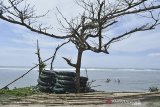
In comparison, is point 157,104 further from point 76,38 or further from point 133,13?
point 76,38

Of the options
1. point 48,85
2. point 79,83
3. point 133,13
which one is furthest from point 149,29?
point 48,85

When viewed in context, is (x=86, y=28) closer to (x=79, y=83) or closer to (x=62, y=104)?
(x=79, y=83)

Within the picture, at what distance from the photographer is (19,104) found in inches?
532

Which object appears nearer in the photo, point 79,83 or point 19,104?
point 19,104

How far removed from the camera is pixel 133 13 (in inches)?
619

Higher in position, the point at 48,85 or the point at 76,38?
the point at 76,38

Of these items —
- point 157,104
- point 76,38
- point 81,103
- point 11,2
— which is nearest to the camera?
point 157,104

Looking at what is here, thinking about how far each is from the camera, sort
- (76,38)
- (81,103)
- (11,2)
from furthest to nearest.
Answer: (76,38) < (11,2) < (81,103)

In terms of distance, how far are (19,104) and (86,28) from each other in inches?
235

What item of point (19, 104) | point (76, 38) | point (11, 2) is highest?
point (11, 2)

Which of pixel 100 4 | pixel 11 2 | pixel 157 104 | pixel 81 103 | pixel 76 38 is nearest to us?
pixel 157 104

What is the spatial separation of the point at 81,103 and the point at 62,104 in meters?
0.60

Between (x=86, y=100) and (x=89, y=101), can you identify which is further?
(x=86, y=100)

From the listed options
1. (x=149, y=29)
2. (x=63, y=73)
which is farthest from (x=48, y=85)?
(x=149, y=29)
